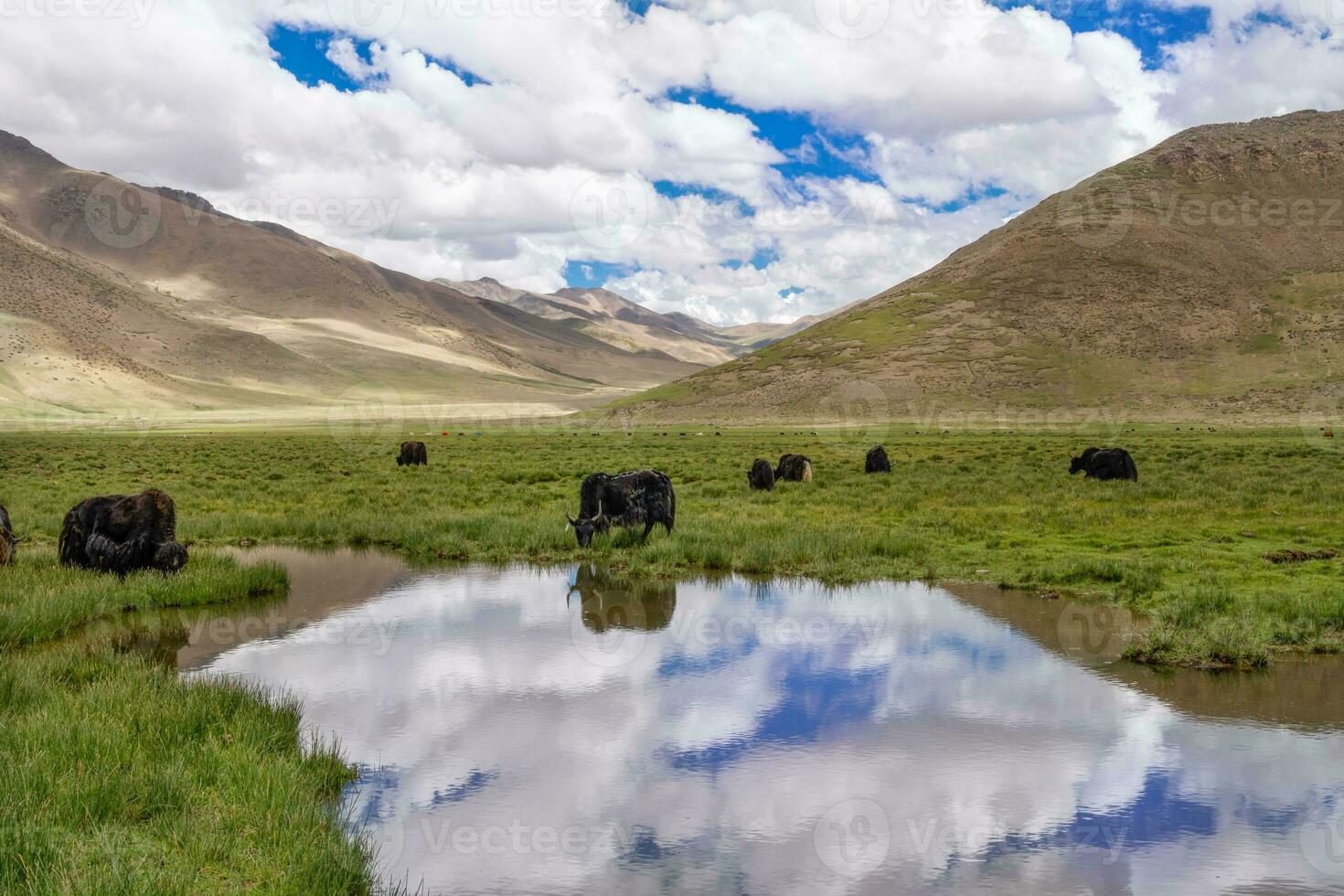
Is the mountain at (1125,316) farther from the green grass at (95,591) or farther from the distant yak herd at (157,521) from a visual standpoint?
the green grass at (95,591)

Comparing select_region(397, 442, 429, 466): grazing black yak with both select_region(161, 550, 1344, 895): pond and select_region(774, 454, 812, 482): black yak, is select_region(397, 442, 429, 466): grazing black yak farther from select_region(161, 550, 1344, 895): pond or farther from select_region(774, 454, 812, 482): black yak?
select_region(161, 550, 1344, 895): pond

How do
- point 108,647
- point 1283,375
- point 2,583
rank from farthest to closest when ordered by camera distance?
point 1283,375 < point 2,583 < point 108,647

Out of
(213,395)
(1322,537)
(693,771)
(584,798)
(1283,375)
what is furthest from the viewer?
(213,395)

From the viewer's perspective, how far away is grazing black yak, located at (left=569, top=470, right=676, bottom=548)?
18.9m

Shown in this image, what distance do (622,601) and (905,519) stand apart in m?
9.90

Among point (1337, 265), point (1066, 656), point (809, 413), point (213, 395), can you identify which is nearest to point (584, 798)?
point (1066, 656)

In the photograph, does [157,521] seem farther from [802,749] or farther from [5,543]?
[802,749]

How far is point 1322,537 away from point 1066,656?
1041cm

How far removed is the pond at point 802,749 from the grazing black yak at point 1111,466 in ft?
57.7

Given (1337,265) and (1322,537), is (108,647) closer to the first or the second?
(1322,537)

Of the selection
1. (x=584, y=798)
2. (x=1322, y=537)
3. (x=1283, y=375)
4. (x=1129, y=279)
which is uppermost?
(x=1129, y=279)

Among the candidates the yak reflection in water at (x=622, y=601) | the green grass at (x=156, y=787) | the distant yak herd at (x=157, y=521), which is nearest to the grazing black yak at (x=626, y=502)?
the distant yak herd at (x=157, y=521)

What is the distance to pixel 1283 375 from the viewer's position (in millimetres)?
102375

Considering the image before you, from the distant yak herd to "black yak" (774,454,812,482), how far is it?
7.69 ft
